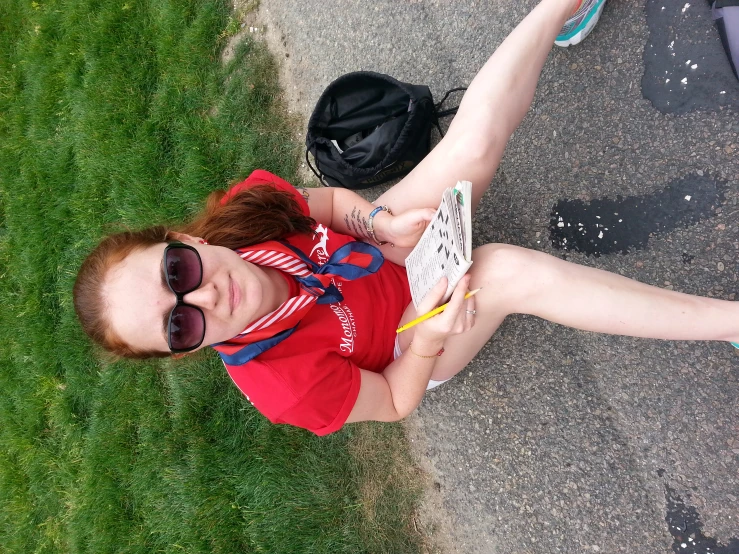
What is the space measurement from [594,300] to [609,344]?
0.67 meters

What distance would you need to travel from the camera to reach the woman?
1.69m

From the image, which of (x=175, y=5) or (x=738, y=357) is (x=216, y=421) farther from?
(x=175, y=5)

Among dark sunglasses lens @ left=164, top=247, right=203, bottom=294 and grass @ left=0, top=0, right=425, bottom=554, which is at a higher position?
dark sunglasses lens @ left=164, top=247, right=203, bottom=294

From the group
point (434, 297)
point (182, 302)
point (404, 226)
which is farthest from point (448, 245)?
point (182, 302)

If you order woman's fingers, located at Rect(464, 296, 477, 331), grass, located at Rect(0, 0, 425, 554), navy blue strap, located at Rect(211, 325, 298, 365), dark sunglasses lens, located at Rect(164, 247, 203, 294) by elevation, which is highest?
dark sunglasses lens, located at Rect(164, 247, 203, 294)

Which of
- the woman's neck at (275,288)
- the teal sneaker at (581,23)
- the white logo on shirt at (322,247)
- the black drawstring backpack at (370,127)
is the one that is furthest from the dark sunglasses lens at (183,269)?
the teal sneaker at (581,23)

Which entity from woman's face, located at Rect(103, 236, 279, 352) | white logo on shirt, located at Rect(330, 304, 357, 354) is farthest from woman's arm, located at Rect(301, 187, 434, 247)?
woman's face, located at Rect(103, 236, 279, 352)

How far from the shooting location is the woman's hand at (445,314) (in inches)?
63.1

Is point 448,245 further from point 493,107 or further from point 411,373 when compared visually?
point 493,107

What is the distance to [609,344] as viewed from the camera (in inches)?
86.9

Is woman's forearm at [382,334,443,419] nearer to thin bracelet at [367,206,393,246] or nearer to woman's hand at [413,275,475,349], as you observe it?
woman's hand at [413,275,475,349]

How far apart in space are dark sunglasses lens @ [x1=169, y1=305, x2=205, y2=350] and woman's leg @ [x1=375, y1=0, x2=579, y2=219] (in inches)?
42.3

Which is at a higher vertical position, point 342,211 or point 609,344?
point 342,211

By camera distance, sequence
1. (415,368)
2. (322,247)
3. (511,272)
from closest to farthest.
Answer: (511,272) < (415,368) < (322,247)
